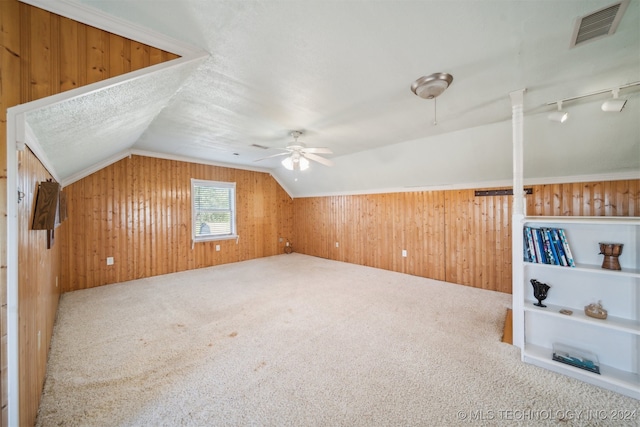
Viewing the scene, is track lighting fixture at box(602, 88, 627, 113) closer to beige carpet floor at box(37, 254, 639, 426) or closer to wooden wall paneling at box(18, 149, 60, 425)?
beige carpet floor at box(37, 254, 639, 426)

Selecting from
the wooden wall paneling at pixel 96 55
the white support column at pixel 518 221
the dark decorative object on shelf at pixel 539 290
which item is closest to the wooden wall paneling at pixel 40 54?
the wooden wall paneling at pixel 96 55

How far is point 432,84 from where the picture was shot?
1972 mm

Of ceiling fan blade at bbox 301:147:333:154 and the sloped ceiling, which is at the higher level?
the sloped ceiling

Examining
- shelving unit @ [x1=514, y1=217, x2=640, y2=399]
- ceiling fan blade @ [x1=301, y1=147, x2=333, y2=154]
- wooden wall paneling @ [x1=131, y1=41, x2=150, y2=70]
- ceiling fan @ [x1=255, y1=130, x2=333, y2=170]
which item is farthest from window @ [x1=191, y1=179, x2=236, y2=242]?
shelving unit @ [x1=514, y1=217, x2=640, y2=399]

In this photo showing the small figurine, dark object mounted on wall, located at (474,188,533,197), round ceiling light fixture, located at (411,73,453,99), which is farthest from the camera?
dark object mounted on wall, located at (474,188,533,197)

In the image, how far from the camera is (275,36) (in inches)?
58.6

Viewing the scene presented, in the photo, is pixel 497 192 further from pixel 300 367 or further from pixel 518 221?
pixel 300 367

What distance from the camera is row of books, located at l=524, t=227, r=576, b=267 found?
6.41 ft

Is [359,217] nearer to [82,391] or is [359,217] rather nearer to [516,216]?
[516,216]

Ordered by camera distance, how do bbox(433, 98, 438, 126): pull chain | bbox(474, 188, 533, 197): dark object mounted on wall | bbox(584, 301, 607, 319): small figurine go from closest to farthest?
1. bbox(584, 301, 607, 319): small figurine
2. bbox(433, 98, 438, 126): pull chain
3. bbox(474, 188, 533, 197): dark object mounted on wall

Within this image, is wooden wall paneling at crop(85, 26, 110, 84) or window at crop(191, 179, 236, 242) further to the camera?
window at crop(191, 179, 236, 242)

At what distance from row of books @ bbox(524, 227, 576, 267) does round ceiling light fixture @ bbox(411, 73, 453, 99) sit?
Answer: 1515 mm

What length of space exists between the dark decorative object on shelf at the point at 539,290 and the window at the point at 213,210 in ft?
18.4

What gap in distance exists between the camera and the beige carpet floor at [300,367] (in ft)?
4.88
